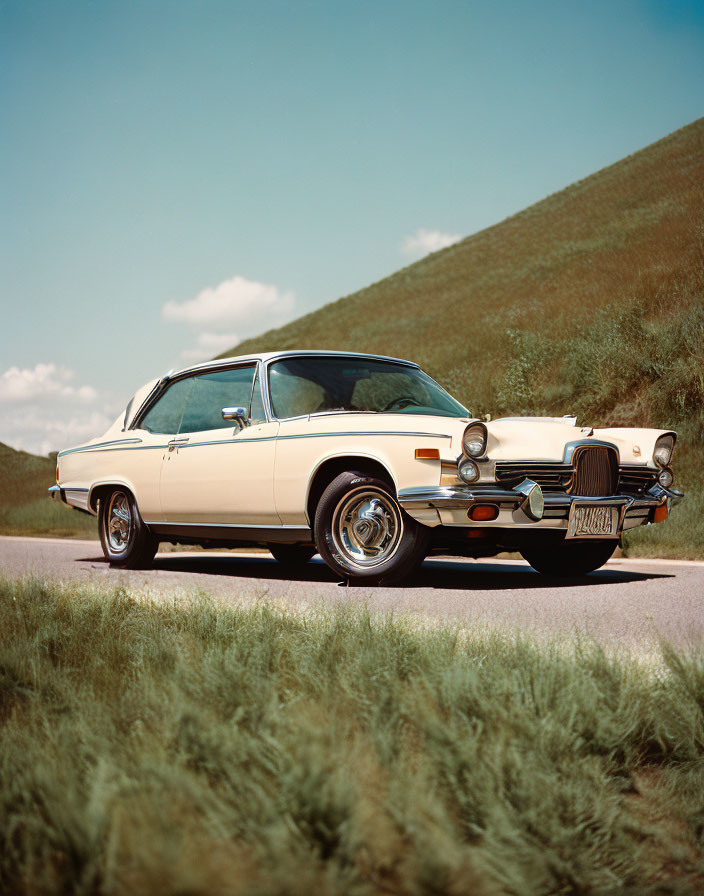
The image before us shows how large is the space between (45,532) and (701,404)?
11.5 meters

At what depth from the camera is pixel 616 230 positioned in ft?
120

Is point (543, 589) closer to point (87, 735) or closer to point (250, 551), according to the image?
point (87, 735)

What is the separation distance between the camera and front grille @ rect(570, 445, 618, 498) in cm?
642

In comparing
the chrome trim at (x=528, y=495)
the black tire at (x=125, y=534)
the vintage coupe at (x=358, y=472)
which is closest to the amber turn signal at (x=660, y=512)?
the vintage coupe at (x=358, y=472)

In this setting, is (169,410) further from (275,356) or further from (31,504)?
(31,504)

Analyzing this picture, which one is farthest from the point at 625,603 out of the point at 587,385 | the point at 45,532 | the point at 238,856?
the point at 45,532

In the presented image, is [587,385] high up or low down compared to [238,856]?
up

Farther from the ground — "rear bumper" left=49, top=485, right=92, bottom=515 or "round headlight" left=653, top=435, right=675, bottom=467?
"round headlight" left=653, top=435, right=675, bottom=467

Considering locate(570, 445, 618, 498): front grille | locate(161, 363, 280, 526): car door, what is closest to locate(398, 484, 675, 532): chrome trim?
Answer: locate(570, 445, 618, 498): front grille

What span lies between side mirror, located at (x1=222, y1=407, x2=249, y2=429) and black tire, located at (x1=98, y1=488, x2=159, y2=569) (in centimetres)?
174

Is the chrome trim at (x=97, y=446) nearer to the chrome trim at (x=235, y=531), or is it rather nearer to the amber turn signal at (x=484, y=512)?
the chrome trim at (x=235, y=531)

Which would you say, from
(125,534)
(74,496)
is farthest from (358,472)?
(74,496)

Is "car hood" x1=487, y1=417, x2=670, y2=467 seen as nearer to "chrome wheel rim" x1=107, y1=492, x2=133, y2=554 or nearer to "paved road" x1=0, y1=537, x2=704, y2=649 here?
Answer: "paved road" x1=0, y1=537, x2=704, y2=649

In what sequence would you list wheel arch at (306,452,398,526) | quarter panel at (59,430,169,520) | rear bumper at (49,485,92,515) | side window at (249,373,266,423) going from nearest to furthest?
wheel arch at (306,452,398,526) → side window at (249,373,266,423) → quarter panel at (59,430,169,520) → rear bumper at (49,485,92,515)
